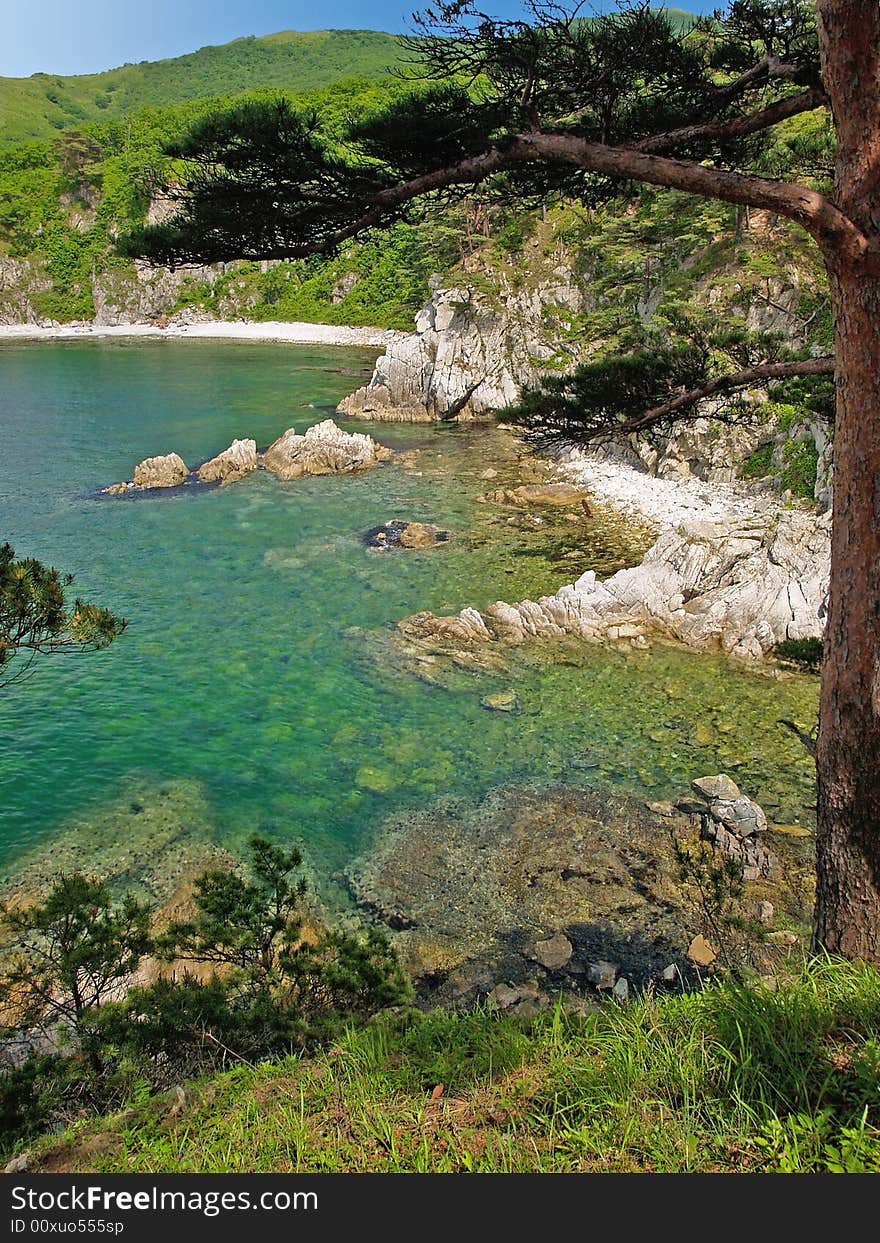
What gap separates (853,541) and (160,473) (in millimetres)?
25676

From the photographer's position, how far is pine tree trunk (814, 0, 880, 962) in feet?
13.8

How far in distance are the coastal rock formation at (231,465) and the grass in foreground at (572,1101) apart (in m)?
24.6

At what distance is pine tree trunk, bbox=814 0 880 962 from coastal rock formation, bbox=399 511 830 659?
1022 centimetres

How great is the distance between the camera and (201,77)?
156375 mm

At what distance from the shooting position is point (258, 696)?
13867 mm

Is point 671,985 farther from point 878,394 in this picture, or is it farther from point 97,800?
point 97,800

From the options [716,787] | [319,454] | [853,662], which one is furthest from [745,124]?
[319,454]

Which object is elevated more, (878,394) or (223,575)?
(878,394)

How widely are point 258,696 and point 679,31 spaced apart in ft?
36.3

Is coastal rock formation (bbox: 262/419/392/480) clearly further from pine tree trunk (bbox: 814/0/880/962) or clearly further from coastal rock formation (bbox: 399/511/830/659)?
pine tree trunk (bbox: 814/0/880/962)

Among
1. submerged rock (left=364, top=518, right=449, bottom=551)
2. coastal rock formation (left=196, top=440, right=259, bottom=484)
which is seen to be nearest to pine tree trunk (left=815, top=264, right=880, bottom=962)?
submerged rock (left=364, top=518, right=449, bottom=551)

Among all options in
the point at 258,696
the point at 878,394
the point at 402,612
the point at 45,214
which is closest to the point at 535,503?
the point at 402,612

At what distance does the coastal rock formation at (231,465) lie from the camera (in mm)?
27330

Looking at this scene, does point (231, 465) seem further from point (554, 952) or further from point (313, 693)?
point (554, 952)
